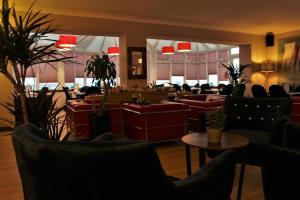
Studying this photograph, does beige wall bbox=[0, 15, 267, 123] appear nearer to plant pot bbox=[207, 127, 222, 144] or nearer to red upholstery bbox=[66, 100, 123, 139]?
red upholstery bbox=[66, 100, 123, 139]

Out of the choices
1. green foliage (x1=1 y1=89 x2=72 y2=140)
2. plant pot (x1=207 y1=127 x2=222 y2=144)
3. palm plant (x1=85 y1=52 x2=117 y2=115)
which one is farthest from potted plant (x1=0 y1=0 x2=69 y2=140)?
palm plant (x1=85 y1=52 x2=117 y2=115)

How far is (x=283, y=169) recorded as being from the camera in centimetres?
192

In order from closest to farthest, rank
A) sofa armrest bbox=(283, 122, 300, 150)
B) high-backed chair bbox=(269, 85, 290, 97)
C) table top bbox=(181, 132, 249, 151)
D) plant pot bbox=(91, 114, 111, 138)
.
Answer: sofa armrest bbox=(283, 122, 300, 150) < table top bbox=(181, 132, 249, 151) < plant pot bbox=(91, 114, 111, 138) < high-backed chair bbox=(269, 85, 290, 97)

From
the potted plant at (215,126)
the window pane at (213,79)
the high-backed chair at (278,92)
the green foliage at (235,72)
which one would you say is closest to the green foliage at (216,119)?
the potted plant at (215,126)

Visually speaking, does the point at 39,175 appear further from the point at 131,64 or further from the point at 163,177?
the point at 131,64

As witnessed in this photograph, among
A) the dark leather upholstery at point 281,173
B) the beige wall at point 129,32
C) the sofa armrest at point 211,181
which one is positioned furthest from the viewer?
the beige wall at point 129,32

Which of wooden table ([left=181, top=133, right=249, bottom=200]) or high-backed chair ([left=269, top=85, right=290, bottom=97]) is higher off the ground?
high-backed chair ([left=269, top=85, right=290, bottom=97])

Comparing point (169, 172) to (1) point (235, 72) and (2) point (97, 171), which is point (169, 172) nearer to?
(2) point (97, 171)

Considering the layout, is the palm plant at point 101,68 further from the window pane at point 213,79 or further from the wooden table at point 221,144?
the window pane at point 213,79

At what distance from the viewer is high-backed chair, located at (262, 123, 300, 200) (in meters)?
1.86

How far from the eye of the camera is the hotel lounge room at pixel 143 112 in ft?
3.69

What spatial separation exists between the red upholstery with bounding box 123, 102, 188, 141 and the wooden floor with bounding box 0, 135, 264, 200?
0.92 ft

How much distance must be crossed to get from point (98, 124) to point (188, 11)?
12.7 feet

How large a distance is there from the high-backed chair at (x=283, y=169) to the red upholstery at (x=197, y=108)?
3.42m
